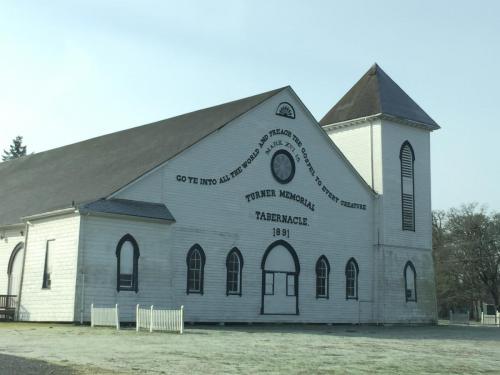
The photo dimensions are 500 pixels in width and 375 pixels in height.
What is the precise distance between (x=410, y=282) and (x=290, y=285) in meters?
9.18

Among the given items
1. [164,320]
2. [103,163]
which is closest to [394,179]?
[103,163]

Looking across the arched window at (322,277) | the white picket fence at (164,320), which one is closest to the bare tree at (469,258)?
the arched window at (322,277)

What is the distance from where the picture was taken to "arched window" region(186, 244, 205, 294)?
3180 cm

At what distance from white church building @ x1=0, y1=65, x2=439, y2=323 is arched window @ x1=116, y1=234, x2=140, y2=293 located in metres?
0.06

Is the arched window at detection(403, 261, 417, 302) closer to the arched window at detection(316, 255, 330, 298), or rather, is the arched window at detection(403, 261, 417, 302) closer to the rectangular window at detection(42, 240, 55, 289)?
the arched window at detection(316, 255, 330, 298)

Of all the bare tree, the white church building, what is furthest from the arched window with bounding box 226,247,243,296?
the bare tree

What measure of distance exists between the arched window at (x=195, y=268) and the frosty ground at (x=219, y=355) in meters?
8.99

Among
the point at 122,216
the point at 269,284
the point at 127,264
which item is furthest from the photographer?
the point at 269,284

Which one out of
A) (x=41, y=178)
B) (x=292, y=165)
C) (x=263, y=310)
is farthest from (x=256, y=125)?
(x=41, y=178)

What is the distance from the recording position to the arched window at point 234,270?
109ft

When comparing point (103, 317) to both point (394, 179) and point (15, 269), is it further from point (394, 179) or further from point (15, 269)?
point (394, 179)

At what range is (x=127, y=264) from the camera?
97.5ft

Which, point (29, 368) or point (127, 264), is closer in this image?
point (29, 368)

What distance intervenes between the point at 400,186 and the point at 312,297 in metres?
9.41
